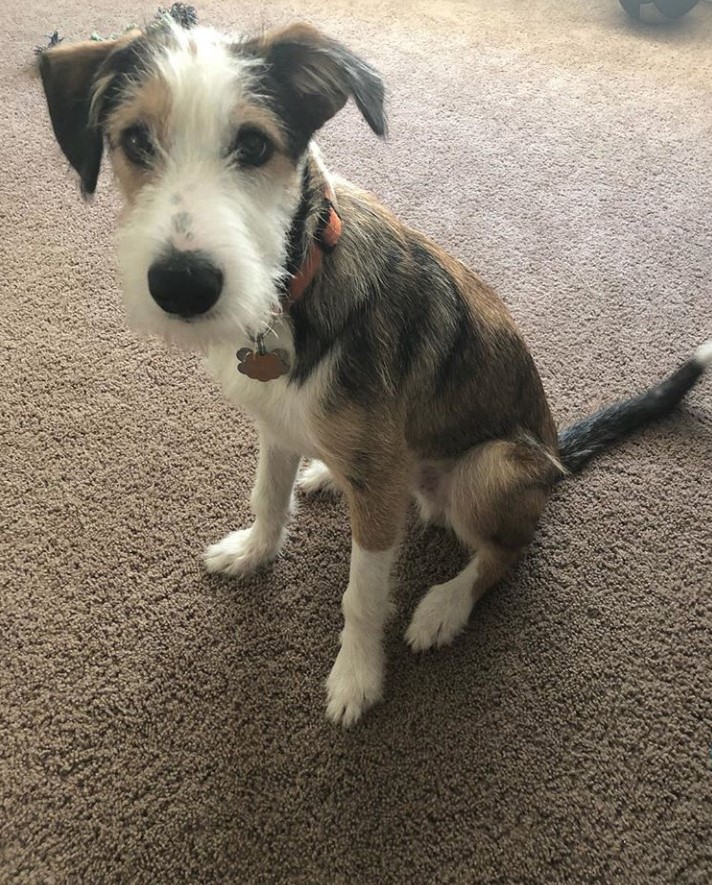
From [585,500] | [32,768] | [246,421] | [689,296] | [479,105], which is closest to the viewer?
[32,768]

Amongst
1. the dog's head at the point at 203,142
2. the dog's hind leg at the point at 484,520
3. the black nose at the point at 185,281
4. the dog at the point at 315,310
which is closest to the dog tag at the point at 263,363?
the dog at the point at 315,310

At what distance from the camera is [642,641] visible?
1.70 m

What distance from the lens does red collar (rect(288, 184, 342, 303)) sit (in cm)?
126

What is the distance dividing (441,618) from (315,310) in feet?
2.56

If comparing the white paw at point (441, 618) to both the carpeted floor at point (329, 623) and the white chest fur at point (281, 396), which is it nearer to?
the carpeted floor at point (329, 623)

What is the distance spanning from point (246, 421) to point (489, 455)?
2.68 feet

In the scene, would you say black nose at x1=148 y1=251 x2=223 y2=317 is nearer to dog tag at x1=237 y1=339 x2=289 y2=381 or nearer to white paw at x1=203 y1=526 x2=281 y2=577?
dog tag at x1=237 y1=339 x2=289 y2=381

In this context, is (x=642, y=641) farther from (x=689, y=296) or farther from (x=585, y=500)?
(x=689, y=296)

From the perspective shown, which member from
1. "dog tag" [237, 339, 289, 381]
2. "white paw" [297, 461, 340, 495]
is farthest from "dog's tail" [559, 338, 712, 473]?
"dog tag" [237, 339, 289, 381]

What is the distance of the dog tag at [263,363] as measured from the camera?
131 cm

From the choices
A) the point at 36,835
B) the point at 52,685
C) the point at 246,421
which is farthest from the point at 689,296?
the point at 36,835

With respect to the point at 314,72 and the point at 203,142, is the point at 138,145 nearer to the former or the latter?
the point at 203,142

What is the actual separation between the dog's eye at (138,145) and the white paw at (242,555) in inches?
36.3

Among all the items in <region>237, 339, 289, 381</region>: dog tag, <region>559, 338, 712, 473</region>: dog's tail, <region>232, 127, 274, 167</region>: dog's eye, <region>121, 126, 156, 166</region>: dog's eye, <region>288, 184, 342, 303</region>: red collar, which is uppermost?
<region>232, 127, 274, 167</region>: dog's eye
